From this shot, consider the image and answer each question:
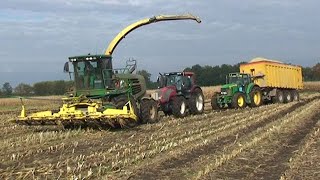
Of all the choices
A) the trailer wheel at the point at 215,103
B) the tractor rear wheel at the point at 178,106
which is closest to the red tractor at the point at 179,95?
the tractor rear wheel at the point at 178,106

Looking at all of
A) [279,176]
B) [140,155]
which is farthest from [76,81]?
[279,176]

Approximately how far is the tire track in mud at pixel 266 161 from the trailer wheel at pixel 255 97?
432 inches

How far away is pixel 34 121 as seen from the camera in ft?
43.5

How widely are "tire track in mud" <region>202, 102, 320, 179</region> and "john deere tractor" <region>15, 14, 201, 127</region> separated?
3817mm

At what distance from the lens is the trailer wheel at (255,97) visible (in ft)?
75.5

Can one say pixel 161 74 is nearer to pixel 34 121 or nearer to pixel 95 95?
pixel 95 95

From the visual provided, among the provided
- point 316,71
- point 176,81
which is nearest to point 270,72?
point 176,81

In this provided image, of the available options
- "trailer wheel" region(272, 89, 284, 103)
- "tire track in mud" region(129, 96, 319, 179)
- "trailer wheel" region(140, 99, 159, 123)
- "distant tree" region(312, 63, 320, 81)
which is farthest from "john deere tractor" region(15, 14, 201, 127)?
"distant tree" region(312, 63, 320, 81)

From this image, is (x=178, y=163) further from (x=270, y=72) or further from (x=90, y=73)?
(x=270, y=72)

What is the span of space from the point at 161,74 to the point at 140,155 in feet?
32.7

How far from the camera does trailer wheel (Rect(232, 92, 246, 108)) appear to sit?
22.1 m

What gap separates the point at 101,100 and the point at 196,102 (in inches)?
233

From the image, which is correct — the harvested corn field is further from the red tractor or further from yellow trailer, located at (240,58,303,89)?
yellow trailer, located at (240,58,303,89)

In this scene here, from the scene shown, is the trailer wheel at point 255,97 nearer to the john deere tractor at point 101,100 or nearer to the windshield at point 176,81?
the windshield at point 176,81
